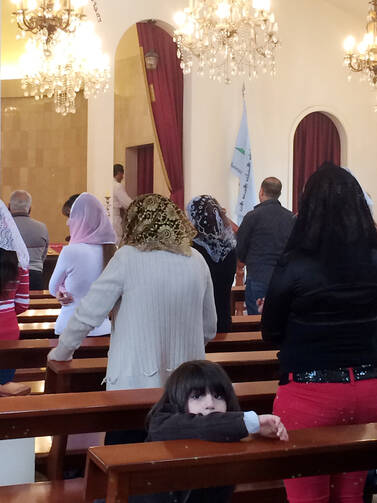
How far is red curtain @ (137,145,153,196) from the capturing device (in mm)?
13258

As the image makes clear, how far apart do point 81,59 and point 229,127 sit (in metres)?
2.61

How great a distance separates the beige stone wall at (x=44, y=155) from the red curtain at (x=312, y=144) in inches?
129

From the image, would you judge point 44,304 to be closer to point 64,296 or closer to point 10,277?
point 64,296

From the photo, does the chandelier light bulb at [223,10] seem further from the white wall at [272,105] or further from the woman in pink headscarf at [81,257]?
the woman in pink headscarf at [81,257]

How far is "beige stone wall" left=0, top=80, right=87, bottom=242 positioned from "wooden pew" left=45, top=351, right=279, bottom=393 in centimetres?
857

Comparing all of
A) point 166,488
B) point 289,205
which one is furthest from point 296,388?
point 289,205

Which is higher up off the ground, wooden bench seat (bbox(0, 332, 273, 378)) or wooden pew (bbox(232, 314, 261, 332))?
wooden bench seat (bbox(0, 332, 273, 378))

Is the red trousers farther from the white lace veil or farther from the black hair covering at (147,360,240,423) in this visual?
the white lace veil

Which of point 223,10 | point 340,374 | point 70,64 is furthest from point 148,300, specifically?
point 70,64

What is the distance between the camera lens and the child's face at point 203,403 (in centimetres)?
220

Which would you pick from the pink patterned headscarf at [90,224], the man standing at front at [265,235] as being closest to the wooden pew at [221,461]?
the pink patterned headscarf at [90,224]

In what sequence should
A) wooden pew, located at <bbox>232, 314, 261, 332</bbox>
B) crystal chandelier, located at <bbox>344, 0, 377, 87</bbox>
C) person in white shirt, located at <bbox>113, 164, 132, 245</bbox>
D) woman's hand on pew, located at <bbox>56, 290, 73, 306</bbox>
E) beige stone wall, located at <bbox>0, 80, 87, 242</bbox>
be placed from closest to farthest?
woman's hand on pew, located at <bbox>56, 290, 73, 306</bbox> → wooden pew, located at <bbox>232, 314, 261, 332</bbox> → crystal chandelier, located at <bbox>344, 0, 377, 87</bbox> → person in white shirt, located at <bbox>113, 164, 132, 245</bbox> → beige stone wall, located at <bbox>0, 80, 87, 242</bbox>

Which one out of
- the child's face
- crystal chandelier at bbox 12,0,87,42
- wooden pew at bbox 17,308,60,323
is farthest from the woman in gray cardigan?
crystal chandelier at bbox 12,0,87,42

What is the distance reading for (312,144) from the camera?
41.8ft
